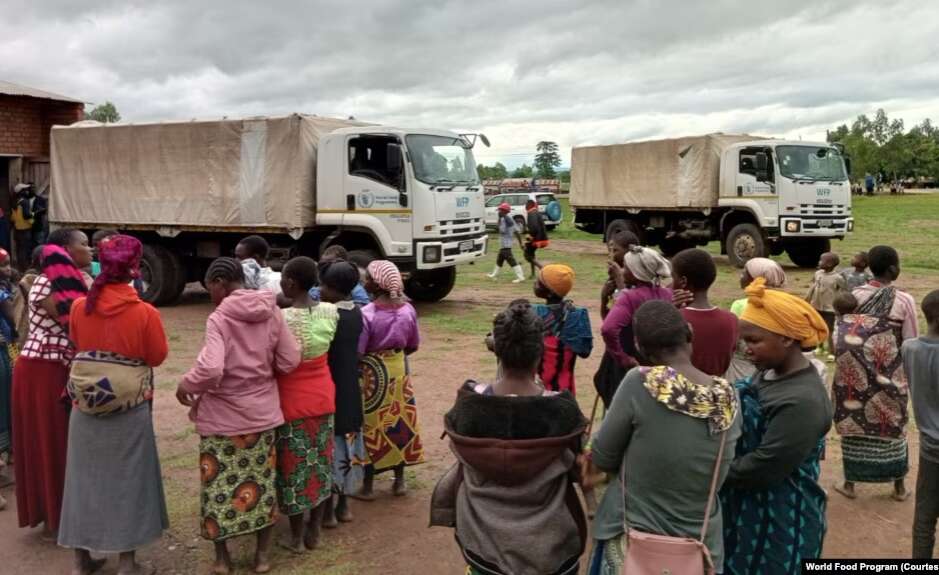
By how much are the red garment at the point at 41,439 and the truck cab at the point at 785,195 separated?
13231 mm

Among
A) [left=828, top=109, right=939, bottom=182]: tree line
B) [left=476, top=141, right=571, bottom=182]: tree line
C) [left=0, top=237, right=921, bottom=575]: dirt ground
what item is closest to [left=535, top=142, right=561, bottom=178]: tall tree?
[left=476, top=141, right=571, bottom=182]: tree line

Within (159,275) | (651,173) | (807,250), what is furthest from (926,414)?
(651,173)

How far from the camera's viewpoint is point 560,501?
2367 mm

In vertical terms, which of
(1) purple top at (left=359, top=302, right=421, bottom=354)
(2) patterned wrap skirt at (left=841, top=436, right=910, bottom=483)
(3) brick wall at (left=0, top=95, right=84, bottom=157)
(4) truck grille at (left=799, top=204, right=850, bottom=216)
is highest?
(3) brick wall at (left=0, top=95, right=84, bottom=157)

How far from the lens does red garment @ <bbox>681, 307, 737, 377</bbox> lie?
10.9 feet

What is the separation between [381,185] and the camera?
381 inches

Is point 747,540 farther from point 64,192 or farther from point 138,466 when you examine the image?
point 64,192

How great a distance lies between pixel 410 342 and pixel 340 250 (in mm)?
1489

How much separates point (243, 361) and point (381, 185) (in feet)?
21.7

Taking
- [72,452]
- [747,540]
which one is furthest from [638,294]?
[72,452]

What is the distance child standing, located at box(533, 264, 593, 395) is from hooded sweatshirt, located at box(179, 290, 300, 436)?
→ 4.20 ft

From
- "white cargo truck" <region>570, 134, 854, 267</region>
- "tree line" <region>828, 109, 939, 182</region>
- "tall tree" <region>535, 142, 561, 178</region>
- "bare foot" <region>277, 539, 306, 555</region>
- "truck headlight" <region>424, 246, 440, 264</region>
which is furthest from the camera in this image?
"tall tree" <region>535, 142, 561, 178</region>

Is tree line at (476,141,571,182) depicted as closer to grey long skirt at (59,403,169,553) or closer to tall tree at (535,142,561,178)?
tall tree at (535,142,561,178)

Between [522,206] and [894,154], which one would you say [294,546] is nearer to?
[522,206]
